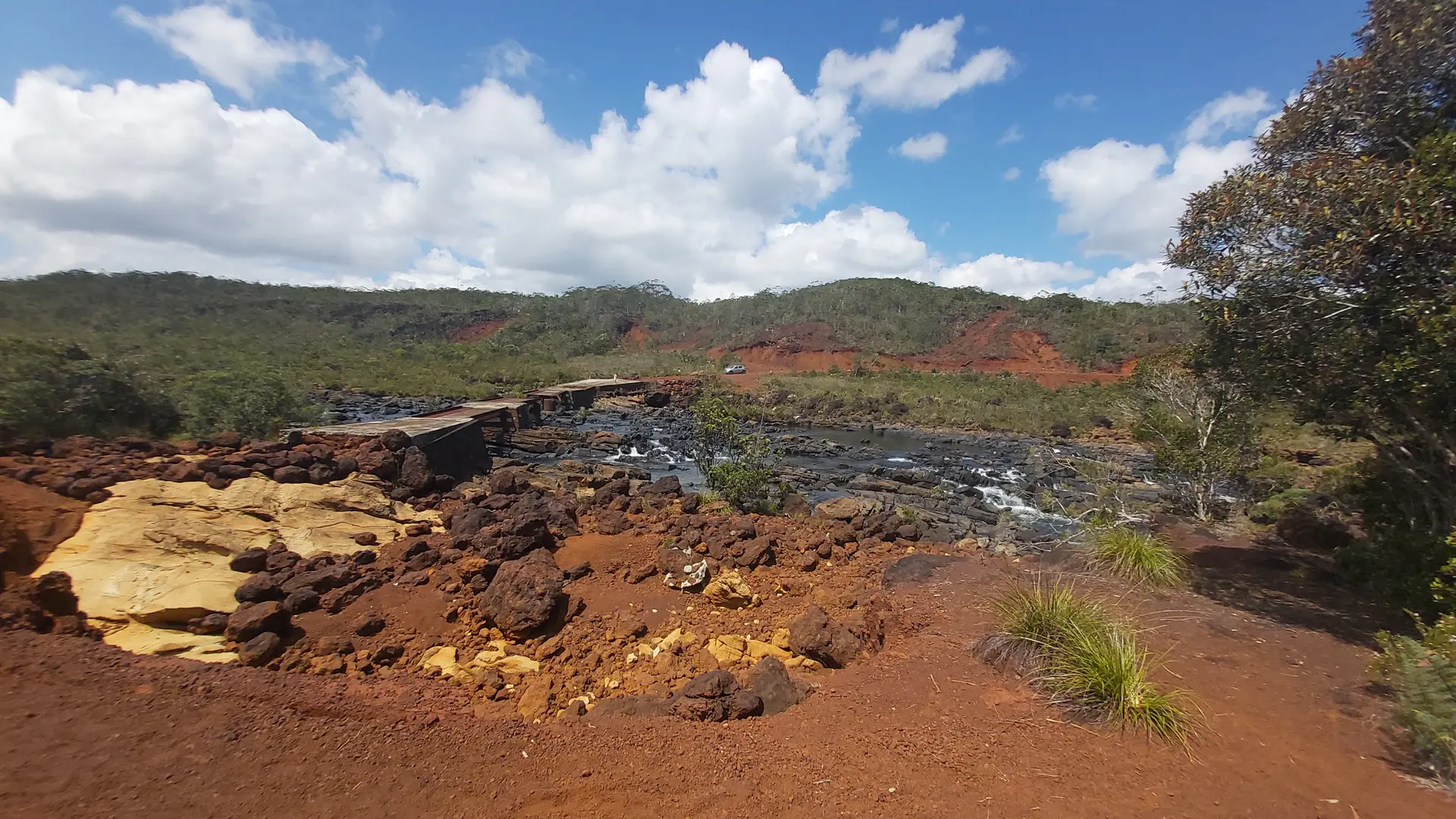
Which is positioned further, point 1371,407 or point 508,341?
point 508,341

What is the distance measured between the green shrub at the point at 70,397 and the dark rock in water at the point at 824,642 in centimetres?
1357

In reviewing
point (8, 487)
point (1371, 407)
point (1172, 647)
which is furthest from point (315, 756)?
point (1371, 407)

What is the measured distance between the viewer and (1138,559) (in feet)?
27.1

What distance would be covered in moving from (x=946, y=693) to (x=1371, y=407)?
5.50 m

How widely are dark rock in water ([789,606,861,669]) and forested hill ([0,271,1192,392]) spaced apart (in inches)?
1238

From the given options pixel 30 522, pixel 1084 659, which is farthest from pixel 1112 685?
pixel 30 522

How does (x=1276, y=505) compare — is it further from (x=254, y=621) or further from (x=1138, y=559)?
(x=254, y=621)

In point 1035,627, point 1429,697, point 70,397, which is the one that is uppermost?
point 70,397

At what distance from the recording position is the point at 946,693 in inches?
210

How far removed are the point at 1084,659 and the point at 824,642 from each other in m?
2.31

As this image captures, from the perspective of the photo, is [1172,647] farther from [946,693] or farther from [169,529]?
[169,529]

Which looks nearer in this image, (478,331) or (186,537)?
(186,537)

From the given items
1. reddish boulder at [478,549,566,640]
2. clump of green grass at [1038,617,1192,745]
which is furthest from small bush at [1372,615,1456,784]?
reddish boulder at [478,549,566,640]

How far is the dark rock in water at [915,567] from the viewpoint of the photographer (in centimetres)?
843
